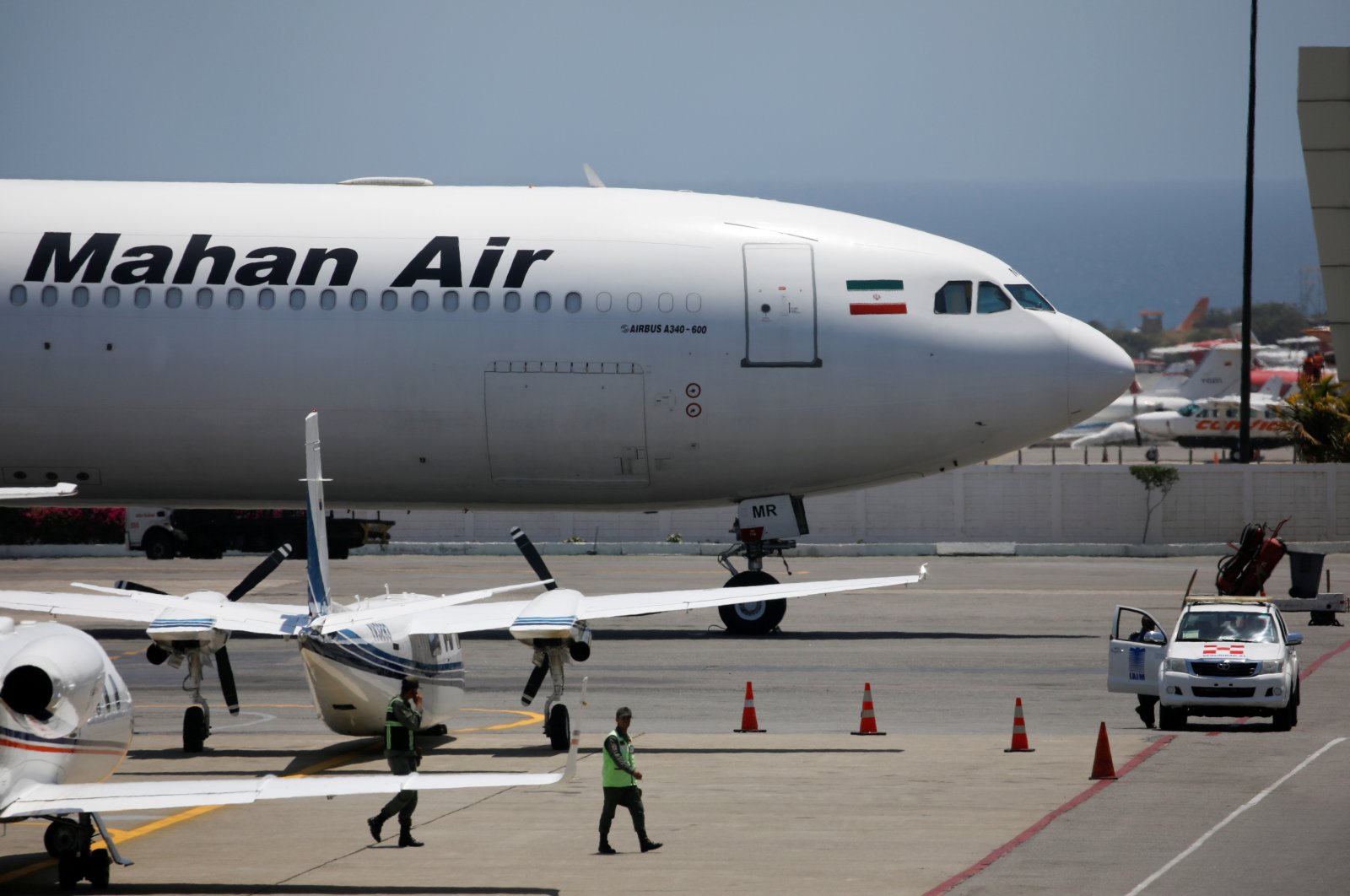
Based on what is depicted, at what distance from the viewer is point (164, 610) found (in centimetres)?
2130

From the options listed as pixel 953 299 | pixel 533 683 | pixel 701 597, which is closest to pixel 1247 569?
pixel 953 299

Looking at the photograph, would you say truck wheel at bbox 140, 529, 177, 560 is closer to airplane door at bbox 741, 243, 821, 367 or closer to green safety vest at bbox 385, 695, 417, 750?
airplane door at bbox 741, 243, 821, 367

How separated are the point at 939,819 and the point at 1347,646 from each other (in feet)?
56.7

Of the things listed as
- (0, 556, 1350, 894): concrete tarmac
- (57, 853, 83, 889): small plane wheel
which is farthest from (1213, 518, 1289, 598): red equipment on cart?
(57, 853, 83, 889): small plane wheel

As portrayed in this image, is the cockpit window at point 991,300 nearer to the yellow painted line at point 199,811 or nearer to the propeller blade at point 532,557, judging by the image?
the yellow painted line at point 199,811

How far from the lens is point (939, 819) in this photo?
56.3 ft

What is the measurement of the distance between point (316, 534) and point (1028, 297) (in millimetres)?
16917

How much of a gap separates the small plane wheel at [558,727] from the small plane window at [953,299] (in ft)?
43.5

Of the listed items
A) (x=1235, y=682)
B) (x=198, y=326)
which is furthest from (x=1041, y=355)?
(x=198, y=326)

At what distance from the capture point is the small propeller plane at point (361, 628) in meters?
19.8

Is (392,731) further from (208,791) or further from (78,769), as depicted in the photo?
(208,791)

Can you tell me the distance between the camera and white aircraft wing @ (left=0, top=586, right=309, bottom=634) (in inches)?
794

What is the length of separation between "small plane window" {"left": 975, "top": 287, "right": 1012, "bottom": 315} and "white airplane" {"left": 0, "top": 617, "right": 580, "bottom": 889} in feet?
62.1

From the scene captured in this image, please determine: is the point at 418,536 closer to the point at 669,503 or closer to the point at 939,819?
the point at 669,503
